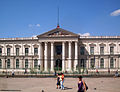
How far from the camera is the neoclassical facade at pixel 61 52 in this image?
48.3 metres

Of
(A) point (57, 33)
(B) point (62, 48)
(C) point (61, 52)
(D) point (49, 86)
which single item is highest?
(A) point (57, 33)

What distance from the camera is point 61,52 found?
167 feet

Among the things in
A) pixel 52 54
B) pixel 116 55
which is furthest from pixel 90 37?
pixel 52 54

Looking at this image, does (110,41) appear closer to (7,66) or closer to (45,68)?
(45,68)

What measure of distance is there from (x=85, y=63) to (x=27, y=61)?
57.2 feet

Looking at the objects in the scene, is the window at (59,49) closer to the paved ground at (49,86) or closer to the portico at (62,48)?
the portico at (62,48)

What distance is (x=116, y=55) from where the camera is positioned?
49.9 m

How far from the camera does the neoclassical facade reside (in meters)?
48.3

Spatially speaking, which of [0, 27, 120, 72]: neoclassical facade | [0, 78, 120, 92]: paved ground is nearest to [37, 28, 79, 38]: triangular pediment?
[0, 27, 120, 72]: neoclassical facade

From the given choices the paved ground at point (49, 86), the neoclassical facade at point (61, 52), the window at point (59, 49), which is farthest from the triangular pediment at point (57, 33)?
the paved ground at point (49, 86)

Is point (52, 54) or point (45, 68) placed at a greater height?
point (52, 54)

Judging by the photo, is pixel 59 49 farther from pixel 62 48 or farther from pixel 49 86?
pixel 49 86

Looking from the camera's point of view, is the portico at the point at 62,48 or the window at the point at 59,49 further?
the window at the point at 59,49

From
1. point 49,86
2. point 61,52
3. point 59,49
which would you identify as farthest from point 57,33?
point 49,86
